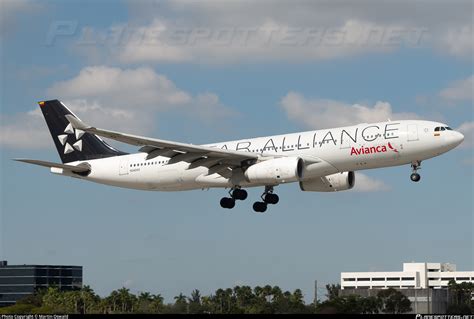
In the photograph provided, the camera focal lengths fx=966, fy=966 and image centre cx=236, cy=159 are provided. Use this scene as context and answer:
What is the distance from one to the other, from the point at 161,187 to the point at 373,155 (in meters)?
13.3

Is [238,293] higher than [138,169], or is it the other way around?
[138,169]

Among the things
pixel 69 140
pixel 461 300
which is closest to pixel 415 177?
pixel 461 300

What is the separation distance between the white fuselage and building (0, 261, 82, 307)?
64.4 meters

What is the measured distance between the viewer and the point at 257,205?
2277 inches

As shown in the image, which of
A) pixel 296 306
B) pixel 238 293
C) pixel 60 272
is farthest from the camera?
pixel 60 272

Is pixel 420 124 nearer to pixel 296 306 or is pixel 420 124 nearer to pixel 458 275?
pixel 296 306

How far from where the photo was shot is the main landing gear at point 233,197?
5588cm

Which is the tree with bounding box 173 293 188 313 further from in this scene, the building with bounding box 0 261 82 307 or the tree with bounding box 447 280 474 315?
the building with bounding box 0 261 82 307

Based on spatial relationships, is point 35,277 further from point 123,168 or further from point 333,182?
point 333,182

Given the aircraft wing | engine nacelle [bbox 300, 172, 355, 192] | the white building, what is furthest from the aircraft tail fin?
the white building

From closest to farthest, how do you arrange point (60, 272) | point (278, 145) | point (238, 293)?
point (278, 145)
point (238, 293)
point (60, 272)

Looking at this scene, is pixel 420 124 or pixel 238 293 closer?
pixel 420 124

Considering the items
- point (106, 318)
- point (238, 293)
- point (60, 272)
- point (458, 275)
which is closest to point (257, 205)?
point (238, 293)

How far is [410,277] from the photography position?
472ft
